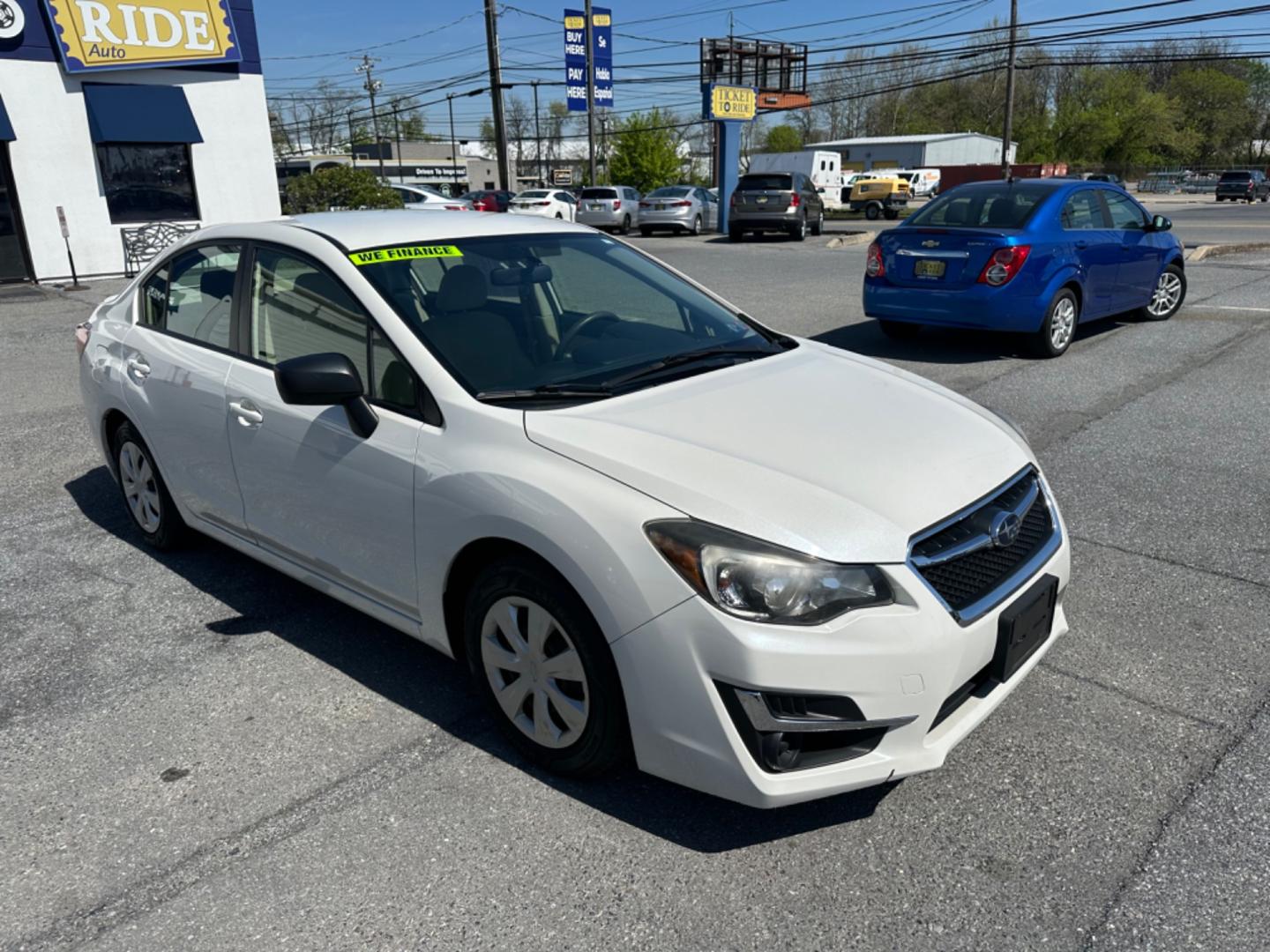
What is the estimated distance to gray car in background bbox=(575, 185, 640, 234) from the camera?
30953mm

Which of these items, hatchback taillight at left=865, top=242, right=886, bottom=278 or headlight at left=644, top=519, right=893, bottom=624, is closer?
headlight at left=644, top=519, right=893, bottom=624

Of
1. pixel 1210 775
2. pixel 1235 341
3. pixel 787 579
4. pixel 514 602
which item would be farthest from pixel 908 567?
pixel 1235 341

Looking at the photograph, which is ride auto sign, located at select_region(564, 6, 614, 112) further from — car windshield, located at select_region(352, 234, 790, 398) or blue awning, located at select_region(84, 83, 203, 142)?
car windshield, located at select_region(352, 234, 790, 398)

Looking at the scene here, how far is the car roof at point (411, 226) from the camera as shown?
3.57 m

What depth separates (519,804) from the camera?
9.26 ft

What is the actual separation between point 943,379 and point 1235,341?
3.60 metres

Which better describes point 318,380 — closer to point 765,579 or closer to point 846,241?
point 765,579

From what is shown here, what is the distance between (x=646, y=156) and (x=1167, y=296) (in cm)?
5134

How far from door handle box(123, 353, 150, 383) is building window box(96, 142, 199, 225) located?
15.2 metres

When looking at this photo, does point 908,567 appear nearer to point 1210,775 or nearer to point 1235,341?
point 1210,775

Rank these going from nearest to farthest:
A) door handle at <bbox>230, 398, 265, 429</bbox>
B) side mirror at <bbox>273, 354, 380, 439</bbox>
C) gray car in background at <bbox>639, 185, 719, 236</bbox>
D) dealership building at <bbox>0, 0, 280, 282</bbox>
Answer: side mirror at <bbox>273, 354, 380, 439</bbox>
door handle at <bbox>230, 398, 265, 429</bbox>
dealership building at <bbox>0, 0, 280, 282</bbox>
gray car in background at <bbox>639, 185, 719, 236</bbox>

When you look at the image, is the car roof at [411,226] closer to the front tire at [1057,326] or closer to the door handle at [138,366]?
the door handle at [138,366]

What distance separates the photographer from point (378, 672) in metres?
3.58

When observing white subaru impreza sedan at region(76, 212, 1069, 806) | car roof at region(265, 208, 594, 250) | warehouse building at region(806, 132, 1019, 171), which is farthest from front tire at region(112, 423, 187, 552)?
warehouse building at region(806, 132, 1019, 171)
